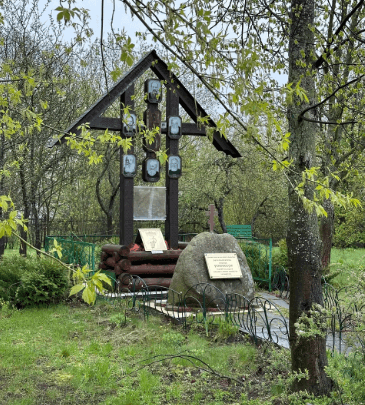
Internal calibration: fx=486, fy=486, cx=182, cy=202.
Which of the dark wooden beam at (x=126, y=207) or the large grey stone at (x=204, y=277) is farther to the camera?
the dark wooden beam at (x=126, y=207)

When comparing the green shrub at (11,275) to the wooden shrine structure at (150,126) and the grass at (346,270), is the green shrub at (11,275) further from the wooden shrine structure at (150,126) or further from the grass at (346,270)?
the grass at (346,270)

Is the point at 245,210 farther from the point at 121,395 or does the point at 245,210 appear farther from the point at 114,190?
the point at 121,395

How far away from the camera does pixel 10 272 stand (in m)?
9.12

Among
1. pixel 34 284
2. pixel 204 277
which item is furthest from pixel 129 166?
pixel 204 277

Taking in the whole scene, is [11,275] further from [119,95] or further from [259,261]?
[259,261]

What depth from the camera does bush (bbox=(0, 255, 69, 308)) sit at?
8602mm

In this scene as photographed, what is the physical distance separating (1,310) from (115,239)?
6.75 m

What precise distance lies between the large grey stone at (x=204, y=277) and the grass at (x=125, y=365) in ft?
2.53

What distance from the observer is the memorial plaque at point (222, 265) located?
8102 millimetres

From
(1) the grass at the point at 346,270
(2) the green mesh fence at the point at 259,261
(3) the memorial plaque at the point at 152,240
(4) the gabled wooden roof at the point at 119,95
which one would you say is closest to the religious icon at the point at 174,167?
(4) the gabled wooden roof at the point at 119,95

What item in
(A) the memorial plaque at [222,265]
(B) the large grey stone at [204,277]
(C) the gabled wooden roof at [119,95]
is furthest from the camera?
(C) the gabled wooden roof at [119,95]

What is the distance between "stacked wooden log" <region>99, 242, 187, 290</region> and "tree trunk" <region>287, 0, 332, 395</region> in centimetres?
565

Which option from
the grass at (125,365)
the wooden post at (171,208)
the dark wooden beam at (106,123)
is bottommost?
the grass at (125,365)

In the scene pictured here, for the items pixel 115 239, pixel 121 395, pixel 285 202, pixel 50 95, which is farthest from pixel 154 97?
pixel 285 202
